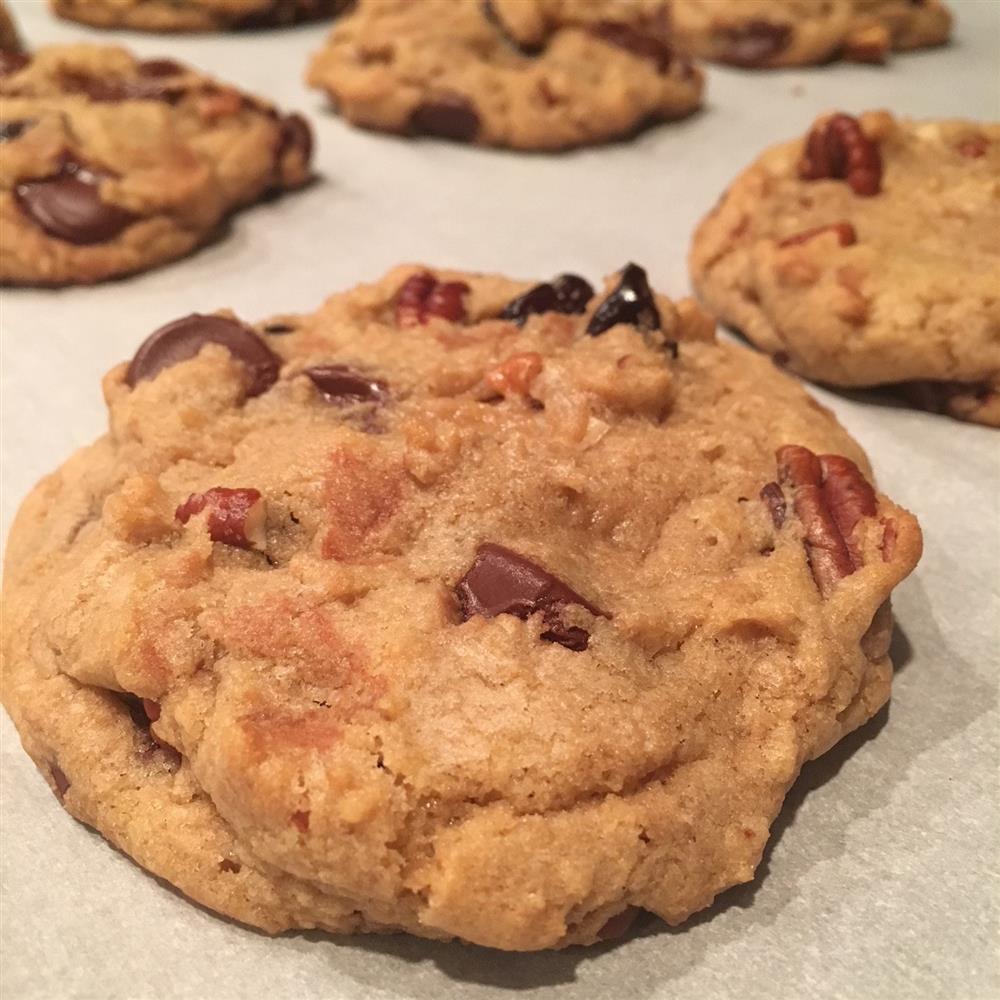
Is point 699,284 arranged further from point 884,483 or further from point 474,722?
Result: point 474,722

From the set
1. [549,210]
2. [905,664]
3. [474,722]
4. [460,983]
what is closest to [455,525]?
[474,722]

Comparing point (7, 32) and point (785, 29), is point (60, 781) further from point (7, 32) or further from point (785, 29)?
point (785, 29)

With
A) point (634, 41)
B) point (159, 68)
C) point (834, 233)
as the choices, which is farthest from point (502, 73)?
point (834, 233)

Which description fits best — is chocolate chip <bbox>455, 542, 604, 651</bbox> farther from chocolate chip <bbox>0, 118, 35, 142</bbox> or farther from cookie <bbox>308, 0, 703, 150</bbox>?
cookie <bbox>308, 0, 703, 150</bbox>

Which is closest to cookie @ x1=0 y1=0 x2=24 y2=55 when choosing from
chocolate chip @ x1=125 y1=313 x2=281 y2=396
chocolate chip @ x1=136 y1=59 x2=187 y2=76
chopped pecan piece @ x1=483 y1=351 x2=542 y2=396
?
chocolate chip @ x1=136 y1=59 x2=187 y2=76

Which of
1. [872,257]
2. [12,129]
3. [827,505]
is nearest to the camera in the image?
[827,505]

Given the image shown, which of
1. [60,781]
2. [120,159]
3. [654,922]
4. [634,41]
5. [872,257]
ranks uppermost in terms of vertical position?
[120,159]
